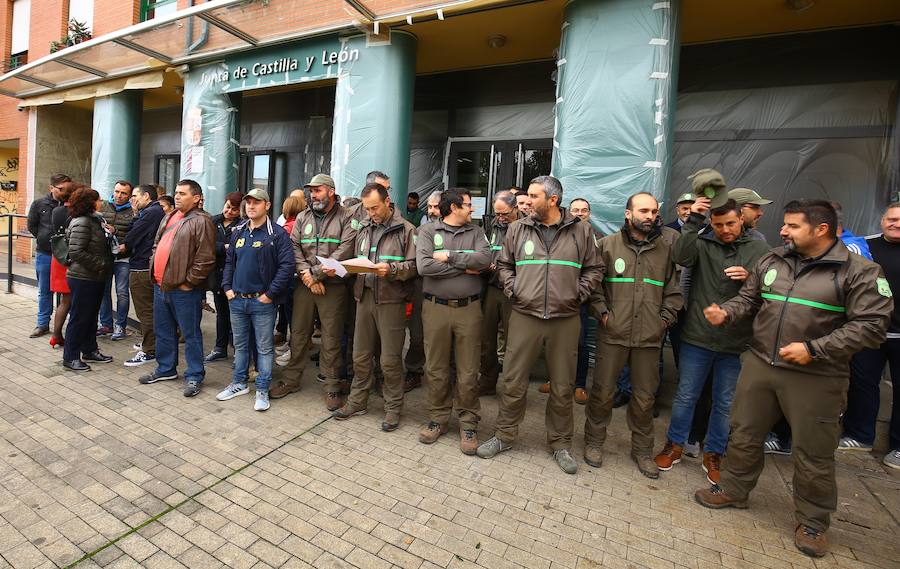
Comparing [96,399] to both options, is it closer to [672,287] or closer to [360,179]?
[360,179]

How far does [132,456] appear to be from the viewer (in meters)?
3.31

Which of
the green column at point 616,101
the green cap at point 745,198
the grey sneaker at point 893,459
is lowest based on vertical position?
the grey sneaker at point 893,459

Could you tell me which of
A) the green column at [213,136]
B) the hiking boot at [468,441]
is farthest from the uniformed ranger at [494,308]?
the green column at [213,136]

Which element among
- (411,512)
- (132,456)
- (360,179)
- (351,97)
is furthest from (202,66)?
(411,512)

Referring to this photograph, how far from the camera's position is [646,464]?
3377 mm

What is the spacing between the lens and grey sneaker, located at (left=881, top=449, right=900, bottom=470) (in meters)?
3.64

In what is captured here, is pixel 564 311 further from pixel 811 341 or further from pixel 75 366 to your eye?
pixel 75 366

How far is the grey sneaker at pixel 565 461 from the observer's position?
330 cm

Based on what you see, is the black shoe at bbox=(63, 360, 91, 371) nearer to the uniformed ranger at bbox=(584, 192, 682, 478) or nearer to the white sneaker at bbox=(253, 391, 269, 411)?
the white sneaker at bbox=(253, 391, 269, 411)

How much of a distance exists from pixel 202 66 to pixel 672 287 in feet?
28.8

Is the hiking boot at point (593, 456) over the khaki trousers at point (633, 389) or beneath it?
beneath

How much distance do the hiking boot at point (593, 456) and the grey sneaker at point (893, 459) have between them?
7.73ft

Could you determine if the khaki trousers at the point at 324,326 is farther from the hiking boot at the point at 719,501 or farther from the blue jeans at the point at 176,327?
the hiking boot at the point at 719,501

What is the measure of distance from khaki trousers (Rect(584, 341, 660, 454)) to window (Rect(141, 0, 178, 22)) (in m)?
10.7
